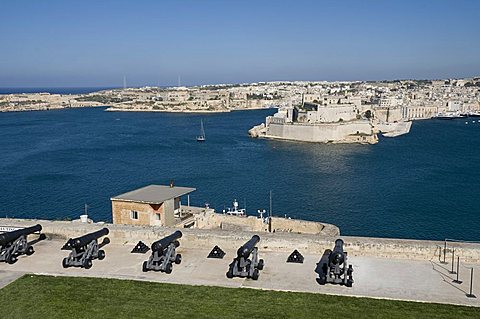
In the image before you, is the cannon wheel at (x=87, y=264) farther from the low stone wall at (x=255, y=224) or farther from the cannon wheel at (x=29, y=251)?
the low stone wall at (x=255, y=224)

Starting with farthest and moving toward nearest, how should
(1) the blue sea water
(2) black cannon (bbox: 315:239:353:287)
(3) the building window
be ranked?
1. (1) the blue sea water
2. (3) the building window
3. (2) black cannon (bbox: 315:239:353:287)

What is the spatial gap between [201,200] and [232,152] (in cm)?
1855

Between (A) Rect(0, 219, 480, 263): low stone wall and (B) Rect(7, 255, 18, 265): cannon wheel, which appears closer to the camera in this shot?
(A) Rect(0, 219, 480, 263): low stone wall

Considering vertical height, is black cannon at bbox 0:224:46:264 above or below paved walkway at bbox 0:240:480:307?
above

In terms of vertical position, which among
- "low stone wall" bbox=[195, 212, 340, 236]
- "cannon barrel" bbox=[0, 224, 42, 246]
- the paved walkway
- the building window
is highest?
"cannon barrel" bbox=[0, 224, 42, 246]

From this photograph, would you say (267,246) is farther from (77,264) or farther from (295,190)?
(295,190)

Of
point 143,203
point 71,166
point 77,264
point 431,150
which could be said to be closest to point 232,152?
point 71,166

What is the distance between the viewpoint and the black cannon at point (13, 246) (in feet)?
23.5

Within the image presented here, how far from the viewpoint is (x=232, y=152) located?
4319cm

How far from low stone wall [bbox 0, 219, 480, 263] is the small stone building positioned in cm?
148

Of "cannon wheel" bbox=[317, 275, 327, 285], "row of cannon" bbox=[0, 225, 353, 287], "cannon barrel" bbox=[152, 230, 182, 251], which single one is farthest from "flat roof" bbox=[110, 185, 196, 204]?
"cannon wheel" bbox=[317, 275, 327, 285]

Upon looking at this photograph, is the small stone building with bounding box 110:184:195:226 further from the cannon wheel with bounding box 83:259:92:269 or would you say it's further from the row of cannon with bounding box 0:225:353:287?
the cannon wheel with bounding box 83:259:92:269

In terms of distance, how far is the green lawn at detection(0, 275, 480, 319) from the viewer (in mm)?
5305

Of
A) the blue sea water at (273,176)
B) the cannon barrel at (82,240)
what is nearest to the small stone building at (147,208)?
the cannon barrel at (82,240)
